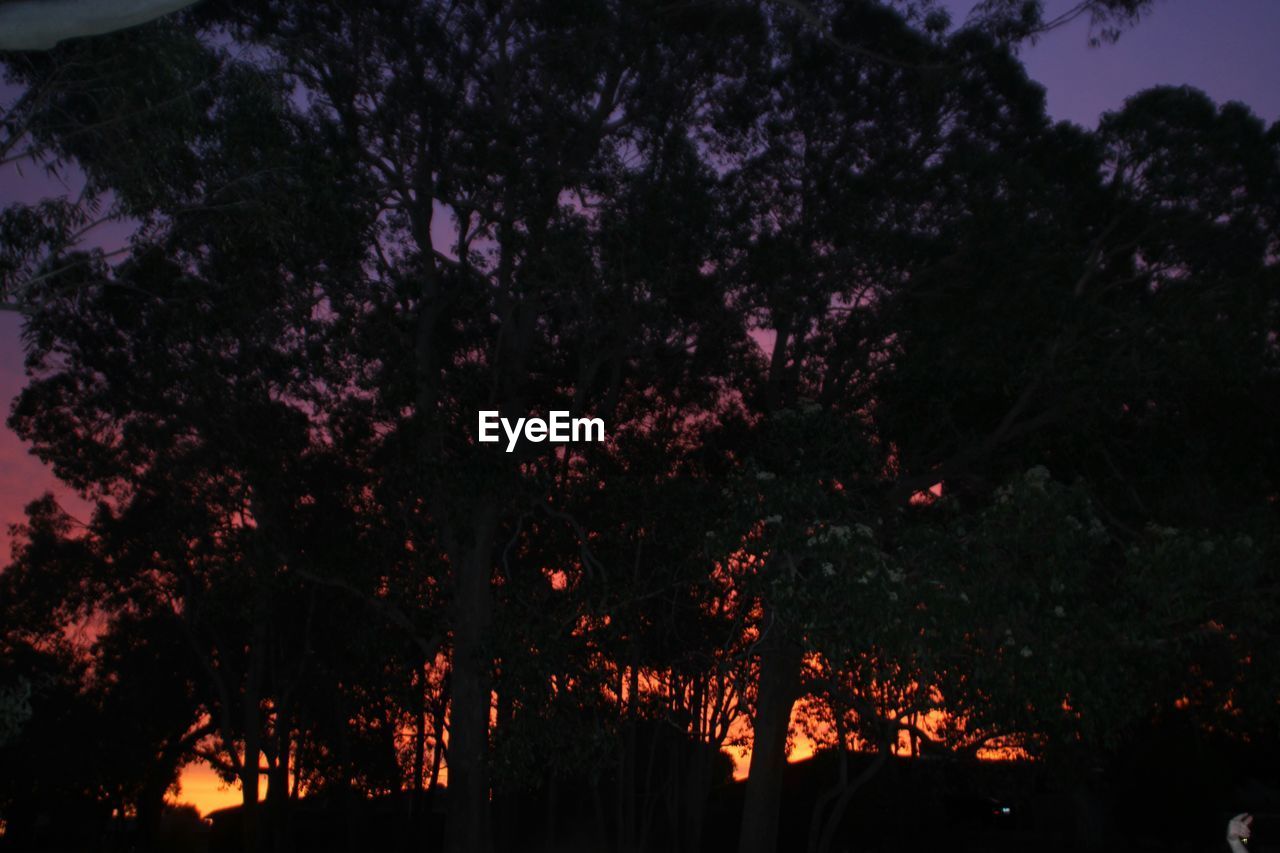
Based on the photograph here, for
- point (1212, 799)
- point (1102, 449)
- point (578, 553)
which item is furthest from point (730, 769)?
point (1102, 449)

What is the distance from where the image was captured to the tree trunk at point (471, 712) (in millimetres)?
20125

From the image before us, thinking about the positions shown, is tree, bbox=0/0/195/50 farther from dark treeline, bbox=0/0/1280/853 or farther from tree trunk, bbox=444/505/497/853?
tree trunk, bbox=444/505/497/853

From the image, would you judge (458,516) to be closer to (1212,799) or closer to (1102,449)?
(1102,449)

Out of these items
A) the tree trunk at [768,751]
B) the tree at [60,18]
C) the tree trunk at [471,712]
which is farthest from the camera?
the tree trunk at [768,751]

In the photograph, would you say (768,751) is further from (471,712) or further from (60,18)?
(60,18)

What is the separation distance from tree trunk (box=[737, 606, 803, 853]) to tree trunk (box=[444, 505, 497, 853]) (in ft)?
14.0

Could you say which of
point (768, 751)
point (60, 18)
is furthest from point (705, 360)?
point (60, 18)

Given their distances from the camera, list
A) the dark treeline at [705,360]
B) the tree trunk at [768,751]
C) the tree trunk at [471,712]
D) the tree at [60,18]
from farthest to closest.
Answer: the tree trunk at [768,751] < the tree trunk at [471,712] < the dark treeline at [705,360] < the tree at [60,18]

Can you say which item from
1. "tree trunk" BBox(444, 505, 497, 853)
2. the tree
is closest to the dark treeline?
"tree trunk" BBox(444, 505, 497, 853)

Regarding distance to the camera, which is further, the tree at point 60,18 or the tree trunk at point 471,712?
the tree trunk at point 471,712

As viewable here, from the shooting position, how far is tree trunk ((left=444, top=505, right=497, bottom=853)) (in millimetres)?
20125

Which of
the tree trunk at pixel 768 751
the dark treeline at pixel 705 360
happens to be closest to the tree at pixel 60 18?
the dark treeline at pixel 705 360

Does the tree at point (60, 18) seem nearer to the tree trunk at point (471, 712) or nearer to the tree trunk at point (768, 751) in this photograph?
the tree trunk at point (471, 712)

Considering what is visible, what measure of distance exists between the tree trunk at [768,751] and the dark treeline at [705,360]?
0.07 m
